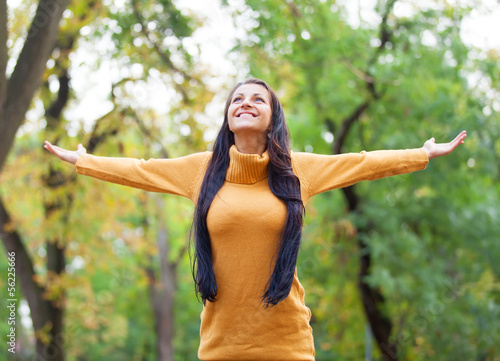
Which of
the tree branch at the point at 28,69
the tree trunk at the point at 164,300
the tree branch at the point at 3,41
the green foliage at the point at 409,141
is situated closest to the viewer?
the tree branch at the point at 3,41

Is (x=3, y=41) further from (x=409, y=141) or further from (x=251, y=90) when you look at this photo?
(x=409, y=141)

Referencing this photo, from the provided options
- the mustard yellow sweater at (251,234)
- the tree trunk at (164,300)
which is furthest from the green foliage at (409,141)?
the tree trunk at (164,300)

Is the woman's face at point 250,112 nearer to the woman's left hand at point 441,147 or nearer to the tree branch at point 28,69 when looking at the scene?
the woman's left hand at point 441,147

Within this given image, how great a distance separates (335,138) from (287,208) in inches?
271

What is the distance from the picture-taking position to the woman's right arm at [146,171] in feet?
8.81

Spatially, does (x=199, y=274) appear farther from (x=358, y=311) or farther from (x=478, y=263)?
(x=358, y=311)

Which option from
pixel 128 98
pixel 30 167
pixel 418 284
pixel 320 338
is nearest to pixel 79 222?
pixel 30 167

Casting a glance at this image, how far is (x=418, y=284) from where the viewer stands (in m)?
8.91

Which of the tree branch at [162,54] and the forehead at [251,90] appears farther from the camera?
the tree branch at [162,54]

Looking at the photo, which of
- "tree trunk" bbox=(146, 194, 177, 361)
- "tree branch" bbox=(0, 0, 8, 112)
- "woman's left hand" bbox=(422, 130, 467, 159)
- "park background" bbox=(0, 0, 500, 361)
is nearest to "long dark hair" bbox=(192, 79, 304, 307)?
"woman's left hand" bbox=(422, 130, 467, 159)

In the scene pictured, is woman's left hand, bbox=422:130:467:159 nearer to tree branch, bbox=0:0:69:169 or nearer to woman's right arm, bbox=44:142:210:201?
woman's right arm, bbox=44:142:210:201

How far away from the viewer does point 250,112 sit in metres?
2.68

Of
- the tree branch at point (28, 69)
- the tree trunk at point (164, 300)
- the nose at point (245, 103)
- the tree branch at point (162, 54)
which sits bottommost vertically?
the tree trunk at point (164, 300)

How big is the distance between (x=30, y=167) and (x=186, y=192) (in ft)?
19.7
